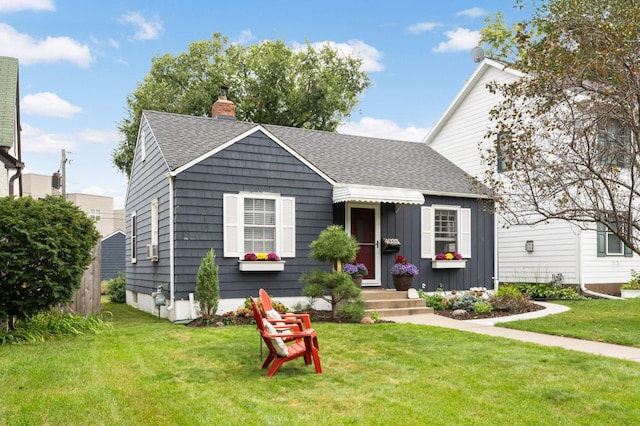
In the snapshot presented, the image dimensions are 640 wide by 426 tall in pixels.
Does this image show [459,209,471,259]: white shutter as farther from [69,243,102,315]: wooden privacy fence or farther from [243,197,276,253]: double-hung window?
[69,243,102,315]: wooden privacy fence

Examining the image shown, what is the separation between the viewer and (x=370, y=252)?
1390 centimetres

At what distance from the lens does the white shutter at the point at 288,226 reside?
12414 millimetres

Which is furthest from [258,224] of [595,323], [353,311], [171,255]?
[595,323]

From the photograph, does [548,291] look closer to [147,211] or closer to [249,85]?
[147,211]

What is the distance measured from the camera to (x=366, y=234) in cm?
1390

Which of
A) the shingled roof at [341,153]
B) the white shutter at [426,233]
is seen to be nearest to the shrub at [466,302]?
the white shutter at [426,233]

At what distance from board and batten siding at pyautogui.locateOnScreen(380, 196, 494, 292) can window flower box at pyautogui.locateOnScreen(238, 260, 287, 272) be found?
3090 mm

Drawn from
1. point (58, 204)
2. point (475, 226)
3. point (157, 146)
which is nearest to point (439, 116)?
point (475, 226)

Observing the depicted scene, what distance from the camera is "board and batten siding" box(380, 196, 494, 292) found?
14.1m

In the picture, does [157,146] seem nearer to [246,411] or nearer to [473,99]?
[246,411]

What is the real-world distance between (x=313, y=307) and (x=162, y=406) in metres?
7.57

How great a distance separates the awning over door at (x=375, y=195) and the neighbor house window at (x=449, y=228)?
1.26m

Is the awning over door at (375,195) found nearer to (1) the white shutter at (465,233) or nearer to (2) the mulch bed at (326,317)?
(1) the white shutter at (465,233)

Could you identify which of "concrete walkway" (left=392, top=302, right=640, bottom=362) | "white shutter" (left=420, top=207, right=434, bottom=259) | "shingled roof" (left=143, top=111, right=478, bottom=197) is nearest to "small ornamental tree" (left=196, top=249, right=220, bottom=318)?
"shingled roof" (left=143, top=111, right=478, bottom=197)
